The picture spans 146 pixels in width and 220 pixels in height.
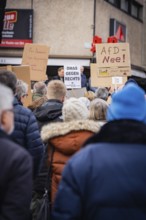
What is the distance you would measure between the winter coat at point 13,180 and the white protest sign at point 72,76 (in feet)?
26.8

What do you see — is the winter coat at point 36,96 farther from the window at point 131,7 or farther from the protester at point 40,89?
the window at point 131,7

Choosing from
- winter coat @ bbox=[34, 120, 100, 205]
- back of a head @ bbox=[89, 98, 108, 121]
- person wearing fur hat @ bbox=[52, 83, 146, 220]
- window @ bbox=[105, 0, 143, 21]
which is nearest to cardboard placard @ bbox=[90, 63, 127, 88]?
back of a head @ bbox=[89, 98, 108, 121]

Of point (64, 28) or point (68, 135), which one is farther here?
point (64, 28)

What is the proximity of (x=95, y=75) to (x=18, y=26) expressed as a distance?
11158 mm

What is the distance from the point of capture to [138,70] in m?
24.9

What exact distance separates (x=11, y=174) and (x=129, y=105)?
2.67ft

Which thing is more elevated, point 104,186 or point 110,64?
point 110,64

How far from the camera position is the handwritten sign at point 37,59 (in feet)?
32.8

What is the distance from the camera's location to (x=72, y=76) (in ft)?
37.1

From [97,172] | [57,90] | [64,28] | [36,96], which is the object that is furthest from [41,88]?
[64,28]

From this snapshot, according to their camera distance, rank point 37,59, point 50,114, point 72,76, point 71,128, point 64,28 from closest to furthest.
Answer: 1. point 71,128
2. point 50,114
3. point 37,59
4. point 72,76
5. point 64,28

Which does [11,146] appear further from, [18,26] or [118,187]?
[18,26]

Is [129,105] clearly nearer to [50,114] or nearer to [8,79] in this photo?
[8,79]

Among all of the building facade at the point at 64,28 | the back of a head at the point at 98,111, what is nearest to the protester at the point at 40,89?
the back of a head at the point at 98,111
